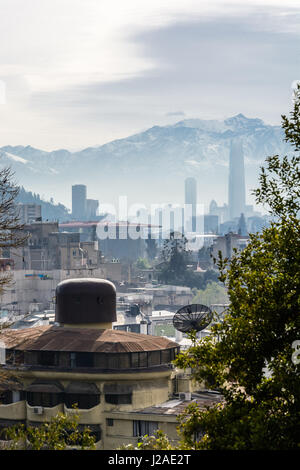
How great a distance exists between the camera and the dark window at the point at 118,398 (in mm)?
43250

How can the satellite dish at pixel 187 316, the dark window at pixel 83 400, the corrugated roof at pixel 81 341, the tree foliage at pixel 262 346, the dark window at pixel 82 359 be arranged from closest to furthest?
the tree foliage at pixel 262 346
the dark window at pixel 83 400
the dark window at pixel 82 359
the corrugated roof at pixel 81 341
the satellite dish at pixel 187 316

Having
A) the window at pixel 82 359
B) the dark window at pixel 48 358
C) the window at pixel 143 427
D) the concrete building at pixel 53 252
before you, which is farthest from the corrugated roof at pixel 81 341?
the concrete building at pixel 53 252

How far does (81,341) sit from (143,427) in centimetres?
676

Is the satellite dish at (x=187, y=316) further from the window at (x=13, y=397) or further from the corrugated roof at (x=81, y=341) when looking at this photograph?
the window at (x=13, y=397)

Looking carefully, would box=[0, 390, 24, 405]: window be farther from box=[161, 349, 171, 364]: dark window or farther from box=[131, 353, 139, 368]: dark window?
box=[161, 349, 171, 364]: dark window

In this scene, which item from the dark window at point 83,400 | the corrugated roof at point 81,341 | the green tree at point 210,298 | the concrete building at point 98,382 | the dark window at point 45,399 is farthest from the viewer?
the green tree at point 210,298

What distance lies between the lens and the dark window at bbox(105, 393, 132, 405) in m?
43.2

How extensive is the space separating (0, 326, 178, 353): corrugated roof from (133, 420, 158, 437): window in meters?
4.56

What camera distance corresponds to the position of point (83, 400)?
43.1m

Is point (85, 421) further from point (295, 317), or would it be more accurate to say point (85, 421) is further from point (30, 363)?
point (295, 317)

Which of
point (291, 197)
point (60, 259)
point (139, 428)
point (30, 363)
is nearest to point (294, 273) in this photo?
point (291, 197)

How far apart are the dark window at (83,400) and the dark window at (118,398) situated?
21.5 inches

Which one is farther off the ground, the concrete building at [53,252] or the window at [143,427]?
the concrete building at [53,252]

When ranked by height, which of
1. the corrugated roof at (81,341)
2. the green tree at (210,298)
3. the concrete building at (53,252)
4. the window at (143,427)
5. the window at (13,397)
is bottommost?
the green tree at (210,298)
